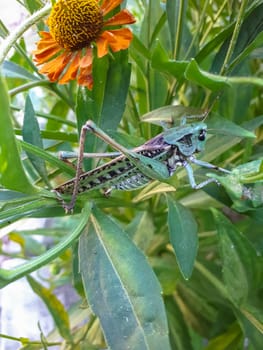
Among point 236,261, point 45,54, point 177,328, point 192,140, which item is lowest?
point 177,328

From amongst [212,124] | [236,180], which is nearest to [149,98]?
[212,124]

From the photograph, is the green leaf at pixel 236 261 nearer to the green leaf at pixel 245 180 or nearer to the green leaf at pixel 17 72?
the green leaf at pixel 245 180

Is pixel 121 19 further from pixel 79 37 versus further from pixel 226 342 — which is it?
pixel 226 342

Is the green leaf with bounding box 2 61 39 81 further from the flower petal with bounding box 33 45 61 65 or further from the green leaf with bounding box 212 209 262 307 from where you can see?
the green leaf with bounding box 212 209 262 307

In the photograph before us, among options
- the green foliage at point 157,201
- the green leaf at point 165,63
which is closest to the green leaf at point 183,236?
the green foliage at point 157,201

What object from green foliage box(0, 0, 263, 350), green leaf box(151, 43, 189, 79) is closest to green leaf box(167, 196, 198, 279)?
green foliage box(0, 0, 263, 350)

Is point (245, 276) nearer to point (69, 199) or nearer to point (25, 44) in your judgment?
point (69, 199)

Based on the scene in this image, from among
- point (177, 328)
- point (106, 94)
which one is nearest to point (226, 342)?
point (177, 328)
